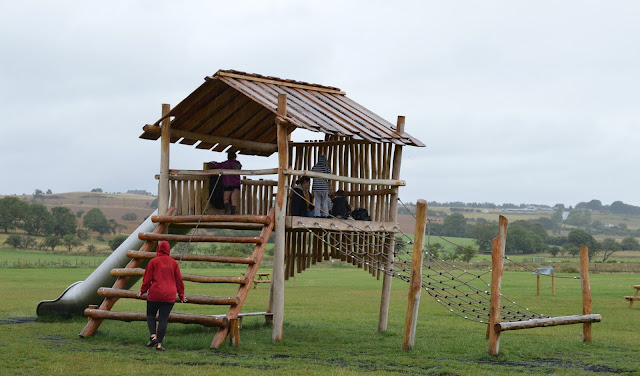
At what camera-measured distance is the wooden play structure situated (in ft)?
54.0

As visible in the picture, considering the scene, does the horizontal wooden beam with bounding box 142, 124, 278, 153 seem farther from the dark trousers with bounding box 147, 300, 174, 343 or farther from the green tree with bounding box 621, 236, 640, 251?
the green tree with bounding box 621, 236, 640, 251

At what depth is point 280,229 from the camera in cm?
1630

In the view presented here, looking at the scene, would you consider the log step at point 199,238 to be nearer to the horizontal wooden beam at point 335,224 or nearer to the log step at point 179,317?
the horizontal wooden beam at point 335,224

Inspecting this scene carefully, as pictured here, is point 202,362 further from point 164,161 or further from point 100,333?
Result: point 164,161

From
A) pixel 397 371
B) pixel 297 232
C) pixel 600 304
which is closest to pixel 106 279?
pixel 297 232

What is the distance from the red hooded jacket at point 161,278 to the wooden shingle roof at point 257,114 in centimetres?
370

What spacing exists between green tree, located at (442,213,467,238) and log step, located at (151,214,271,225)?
13133cm

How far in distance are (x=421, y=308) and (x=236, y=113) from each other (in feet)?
36.6

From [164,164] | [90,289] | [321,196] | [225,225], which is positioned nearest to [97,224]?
[90,289]

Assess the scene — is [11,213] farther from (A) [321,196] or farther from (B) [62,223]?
(A) [321,196]

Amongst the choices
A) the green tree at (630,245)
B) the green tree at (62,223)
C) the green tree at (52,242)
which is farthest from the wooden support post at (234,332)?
the green tree at (630,245)

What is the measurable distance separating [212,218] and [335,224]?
2.62m

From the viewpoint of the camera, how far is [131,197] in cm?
17388

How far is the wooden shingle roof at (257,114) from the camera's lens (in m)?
17.2
